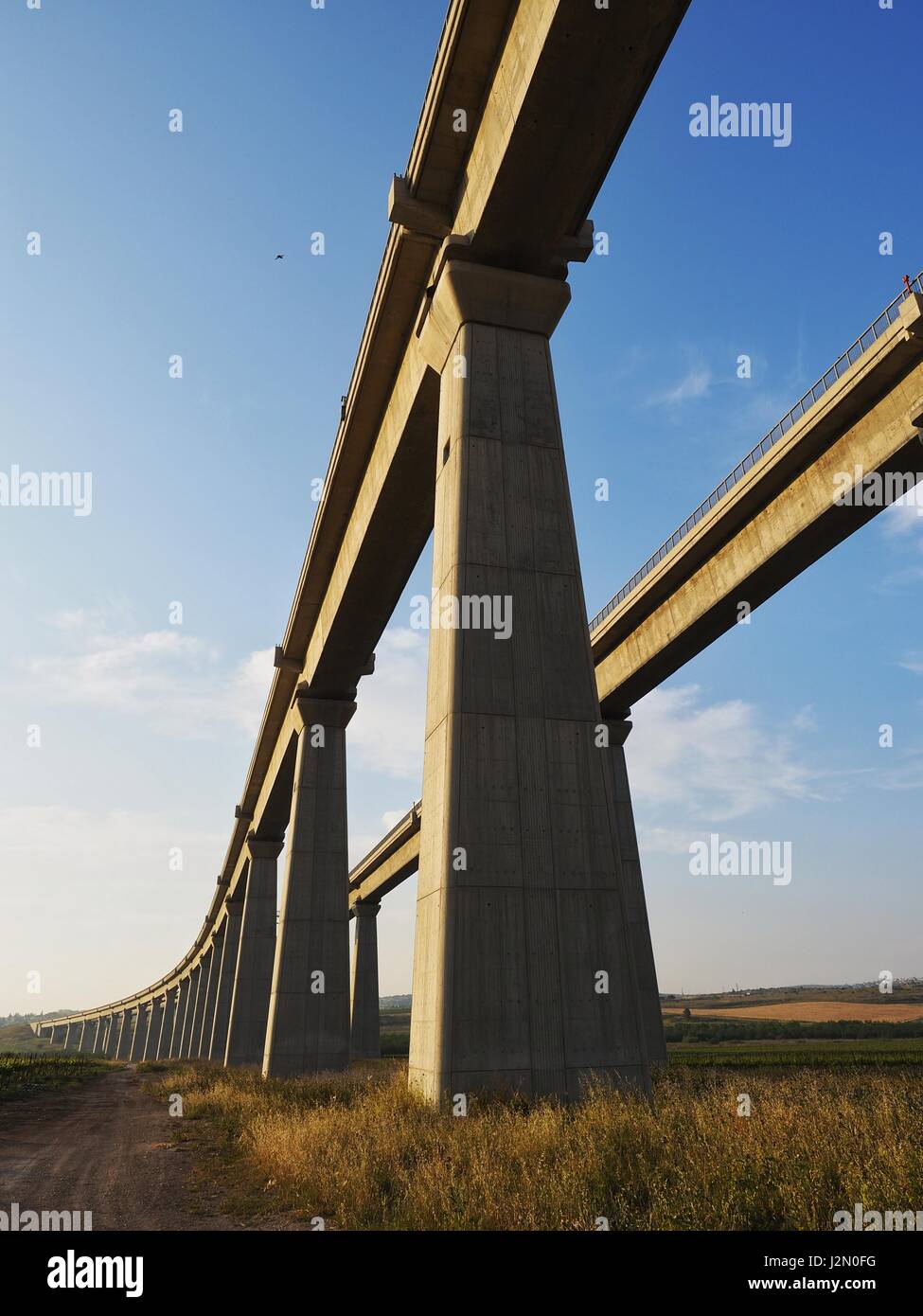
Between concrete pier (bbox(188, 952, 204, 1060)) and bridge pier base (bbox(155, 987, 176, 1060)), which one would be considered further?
bridge pier base (bbox(155, 987, 176, 1060))

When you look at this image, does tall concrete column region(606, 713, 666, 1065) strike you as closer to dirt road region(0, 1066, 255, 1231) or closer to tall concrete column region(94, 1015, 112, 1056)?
dirt road region(0, 1066, 255, 1231)

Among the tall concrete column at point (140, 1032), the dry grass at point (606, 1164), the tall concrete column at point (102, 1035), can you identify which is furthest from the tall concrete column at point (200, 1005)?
the tall concrete column at point (102, 1035)

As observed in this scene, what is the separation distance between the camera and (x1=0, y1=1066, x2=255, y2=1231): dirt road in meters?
7.42

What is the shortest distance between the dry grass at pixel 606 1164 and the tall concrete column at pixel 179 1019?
289ft

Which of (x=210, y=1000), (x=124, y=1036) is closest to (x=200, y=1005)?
(x=210, y=1000)

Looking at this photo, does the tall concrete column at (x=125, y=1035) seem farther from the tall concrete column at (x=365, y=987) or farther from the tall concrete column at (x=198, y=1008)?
the tall concrete column at (x=365, y=987)

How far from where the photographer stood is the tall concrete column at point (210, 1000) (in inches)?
2485

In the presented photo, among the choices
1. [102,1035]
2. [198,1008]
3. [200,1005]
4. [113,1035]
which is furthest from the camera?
[102,1035]

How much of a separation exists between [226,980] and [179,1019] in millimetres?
41184

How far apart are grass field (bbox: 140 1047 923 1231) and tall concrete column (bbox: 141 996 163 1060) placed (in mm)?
109531

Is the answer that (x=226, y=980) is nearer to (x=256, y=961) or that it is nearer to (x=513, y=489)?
(x=256, y=961)

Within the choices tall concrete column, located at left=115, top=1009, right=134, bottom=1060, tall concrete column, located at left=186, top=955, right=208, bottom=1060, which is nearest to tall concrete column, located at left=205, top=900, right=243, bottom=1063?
tall concrete column, located at left=186, top=955, right=208, bottom=1060

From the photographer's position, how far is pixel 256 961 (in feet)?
136
